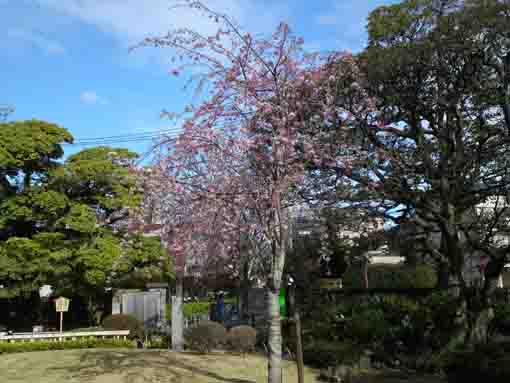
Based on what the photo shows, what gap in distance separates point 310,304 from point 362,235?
4.24m

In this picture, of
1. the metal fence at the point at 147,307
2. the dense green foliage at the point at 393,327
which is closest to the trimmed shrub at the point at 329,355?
the dense green foliage at the point at 393,327

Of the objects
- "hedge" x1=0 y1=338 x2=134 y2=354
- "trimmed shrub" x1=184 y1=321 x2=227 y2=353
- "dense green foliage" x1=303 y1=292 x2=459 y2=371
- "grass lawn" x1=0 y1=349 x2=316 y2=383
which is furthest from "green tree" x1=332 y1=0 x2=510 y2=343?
"hedge" x1=0 y1=338 x2=134 y2=354

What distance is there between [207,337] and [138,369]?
2744 mm

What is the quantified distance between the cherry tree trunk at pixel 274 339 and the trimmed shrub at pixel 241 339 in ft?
14.0

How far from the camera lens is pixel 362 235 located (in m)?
14.6

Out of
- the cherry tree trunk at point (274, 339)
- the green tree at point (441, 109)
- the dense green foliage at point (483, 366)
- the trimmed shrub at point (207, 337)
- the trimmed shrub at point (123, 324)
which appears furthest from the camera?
the trimmed shrub at point (123, 324)

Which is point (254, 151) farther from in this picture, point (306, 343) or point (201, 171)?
point (306, 343)

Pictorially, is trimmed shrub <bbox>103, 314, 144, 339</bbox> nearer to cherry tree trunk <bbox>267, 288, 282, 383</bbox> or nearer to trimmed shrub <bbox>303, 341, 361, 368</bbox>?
trimmed shrub <bbox>303, 341, 361, 368</bbox>

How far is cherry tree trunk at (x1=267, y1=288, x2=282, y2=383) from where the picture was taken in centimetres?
779

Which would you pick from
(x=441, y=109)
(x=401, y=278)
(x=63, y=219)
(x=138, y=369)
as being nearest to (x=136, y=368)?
(x=138, y=369)

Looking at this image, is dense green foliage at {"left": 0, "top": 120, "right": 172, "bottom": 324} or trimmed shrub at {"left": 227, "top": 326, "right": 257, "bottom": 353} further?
dense green foliage at {"left": 0, "top": 120, "right": 172, "bottom": 324}

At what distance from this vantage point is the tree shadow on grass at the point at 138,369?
9.00m

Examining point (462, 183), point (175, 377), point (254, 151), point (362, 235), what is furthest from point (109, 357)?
point (462, 183)

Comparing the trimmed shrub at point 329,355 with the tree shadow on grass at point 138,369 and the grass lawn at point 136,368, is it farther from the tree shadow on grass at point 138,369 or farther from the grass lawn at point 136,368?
the tree shadow on grass at point 138,369
